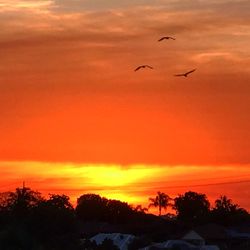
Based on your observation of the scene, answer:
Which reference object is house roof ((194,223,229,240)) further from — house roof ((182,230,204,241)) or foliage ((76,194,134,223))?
foliage ((76,194,134,223))

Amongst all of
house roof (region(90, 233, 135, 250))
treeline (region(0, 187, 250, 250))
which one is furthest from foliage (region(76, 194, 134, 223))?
house roof (region(90, 233, 135, 250))

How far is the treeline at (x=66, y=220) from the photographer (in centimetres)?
9212

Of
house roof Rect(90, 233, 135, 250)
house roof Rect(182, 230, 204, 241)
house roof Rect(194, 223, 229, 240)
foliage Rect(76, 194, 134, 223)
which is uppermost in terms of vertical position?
foliage Rect(76, 194, 134, 223)

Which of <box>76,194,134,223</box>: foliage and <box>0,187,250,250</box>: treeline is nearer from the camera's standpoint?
<box>0,187,250,250</box>: treeline

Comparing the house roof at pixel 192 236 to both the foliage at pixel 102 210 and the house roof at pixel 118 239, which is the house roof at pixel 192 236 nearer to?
the house roof at pixel 118 239

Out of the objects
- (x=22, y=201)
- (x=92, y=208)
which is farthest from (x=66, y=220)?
(x=92, y=208)

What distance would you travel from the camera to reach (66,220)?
344 feet

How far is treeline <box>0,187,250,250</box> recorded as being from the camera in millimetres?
92125

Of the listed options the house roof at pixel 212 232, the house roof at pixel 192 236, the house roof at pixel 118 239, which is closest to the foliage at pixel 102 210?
the house roof at pixel 212 232

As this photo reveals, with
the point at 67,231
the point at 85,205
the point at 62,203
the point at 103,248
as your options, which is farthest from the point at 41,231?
the point at 85,205

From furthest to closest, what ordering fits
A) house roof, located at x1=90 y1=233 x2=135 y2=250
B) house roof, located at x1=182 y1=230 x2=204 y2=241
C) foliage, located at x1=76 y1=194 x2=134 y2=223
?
foliage, located at x1=76 y1=194 x2=134 y2=223 < house roof, located at x1=182 y1=230 x2=204 y2=241 < house roof, located at x1=90 y1=233 x2=135 y2=250

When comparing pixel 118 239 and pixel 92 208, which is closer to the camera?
pixel 118 239

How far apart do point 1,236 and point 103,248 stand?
26999 mm

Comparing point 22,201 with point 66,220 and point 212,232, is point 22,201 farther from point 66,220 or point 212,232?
point 212,232
